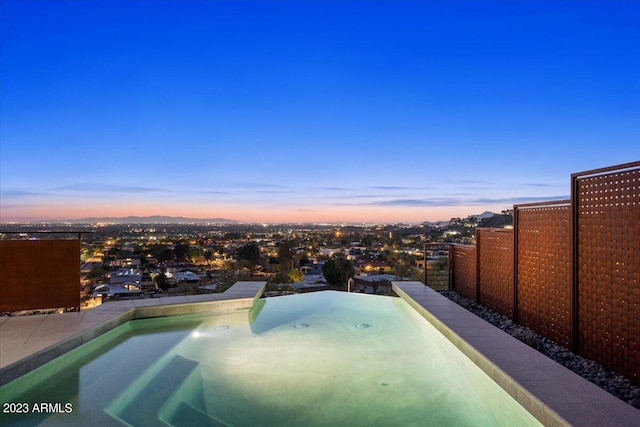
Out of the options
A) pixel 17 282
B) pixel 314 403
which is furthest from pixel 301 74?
pixel 314 403

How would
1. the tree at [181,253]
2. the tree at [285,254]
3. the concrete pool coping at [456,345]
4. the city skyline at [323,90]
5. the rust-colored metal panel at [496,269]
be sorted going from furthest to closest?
1. the tree at [181,253]
2. the tree at [285,254]
3. the city skyline at [323,90]
4. the rust-colored metal panel at [496,269]
5. the concrete pool coping at [456,345]

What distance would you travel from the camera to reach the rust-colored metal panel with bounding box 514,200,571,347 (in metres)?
4.73

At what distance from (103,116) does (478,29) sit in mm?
10872

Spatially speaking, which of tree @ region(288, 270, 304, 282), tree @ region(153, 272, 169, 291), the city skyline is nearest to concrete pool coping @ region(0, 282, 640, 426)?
the city skyline

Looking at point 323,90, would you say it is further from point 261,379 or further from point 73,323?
point 261,379

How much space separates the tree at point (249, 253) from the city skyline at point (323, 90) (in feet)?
12.4

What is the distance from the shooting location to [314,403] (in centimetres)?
352

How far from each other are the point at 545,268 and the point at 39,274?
7.13 m

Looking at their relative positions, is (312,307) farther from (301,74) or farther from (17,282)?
(301,74)

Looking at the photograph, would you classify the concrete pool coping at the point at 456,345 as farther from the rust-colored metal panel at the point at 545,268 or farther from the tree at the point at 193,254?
the tree at the point at 193,254

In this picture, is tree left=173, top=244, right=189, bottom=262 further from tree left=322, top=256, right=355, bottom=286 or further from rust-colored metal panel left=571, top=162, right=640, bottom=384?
rust-colored metal panel left=571, top=162, right=640, bottom=384

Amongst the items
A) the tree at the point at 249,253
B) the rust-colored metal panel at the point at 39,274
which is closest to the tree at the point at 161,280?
the tree at the point at 249,253

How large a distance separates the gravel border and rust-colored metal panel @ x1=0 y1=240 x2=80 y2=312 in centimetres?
640

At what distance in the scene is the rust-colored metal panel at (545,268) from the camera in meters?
4.73
